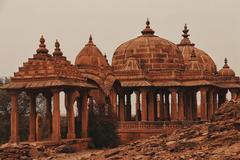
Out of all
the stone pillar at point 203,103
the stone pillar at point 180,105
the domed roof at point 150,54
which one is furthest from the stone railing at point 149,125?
the domed roof at point 150,54

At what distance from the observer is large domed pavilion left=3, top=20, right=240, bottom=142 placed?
119 feet

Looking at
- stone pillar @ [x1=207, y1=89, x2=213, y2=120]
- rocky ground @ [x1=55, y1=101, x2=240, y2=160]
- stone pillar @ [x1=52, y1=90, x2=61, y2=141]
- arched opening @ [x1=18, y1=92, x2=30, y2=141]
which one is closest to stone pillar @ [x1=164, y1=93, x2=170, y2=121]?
stone pillar @ [x1=207, y1=89, x2=213, y2=120]

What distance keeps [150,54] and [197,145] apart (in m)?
19.1

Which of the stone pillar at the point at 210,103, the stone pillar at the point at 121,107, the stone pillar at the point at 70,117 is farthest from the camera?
the stone pillar at the point at 210,103

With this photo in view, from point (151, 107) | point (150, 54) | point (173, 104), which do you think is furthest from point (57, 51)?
point (173, 104)

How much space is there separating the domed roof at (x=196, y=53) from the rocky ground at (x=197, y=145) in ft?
62.7

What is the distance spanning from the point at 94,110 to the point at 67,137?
5.19 m

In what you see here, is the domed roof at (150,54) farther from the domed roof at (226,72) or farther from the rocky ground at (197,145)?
the rocky ground at (197,145)

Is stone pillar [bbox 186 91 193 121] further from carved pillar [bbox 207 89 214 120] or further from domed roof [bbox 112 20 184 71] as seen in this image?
domed roof [bbox 112 20 184 71]

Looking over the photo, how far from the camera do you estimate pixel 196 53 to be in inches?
1986

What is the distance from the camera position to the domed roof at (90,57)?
4062cm

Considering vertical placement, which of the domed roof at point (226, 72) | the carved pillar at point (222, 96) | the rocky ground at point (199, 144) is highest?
the domed roof at point (226, 72)

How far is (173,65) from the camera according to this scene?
4509 centimetres

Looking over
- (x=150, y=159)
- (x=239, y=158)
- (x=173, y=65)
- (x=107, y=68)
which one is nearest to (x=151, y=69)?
(x=173, y=65)
